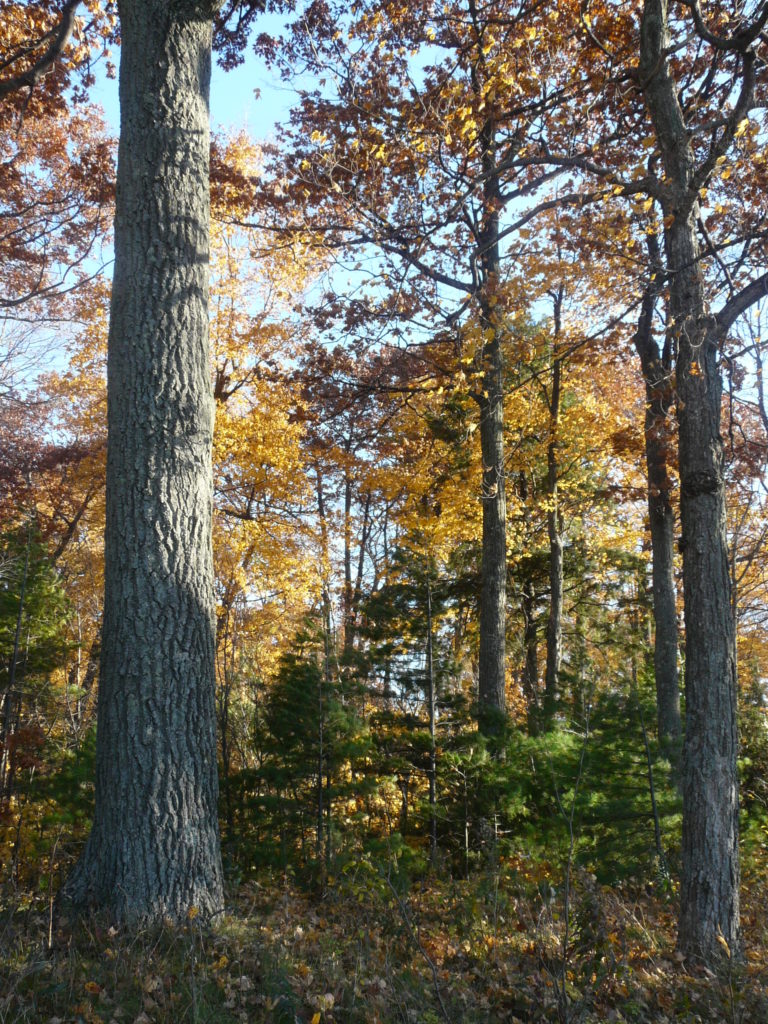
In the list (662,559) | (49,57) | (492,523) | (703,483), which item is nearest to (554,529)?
(662,559)

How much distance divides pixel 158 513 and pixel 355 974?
2.98m

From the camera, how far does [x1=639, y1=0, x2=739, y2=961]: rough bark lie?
543 cm

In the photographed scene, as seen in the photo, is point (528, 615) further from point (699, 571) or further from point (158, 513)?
point (158, 513)

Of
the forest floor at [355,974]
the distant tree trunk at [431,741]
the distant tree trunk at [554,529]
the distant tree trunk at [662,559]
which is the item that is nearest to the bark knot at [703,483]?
the forest floor at [355,974]

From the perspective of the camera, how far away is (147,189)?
5250mm

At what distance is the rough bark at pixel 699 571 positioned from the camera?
5.43 meters

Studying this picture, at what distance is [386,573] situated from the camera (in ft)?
34.8

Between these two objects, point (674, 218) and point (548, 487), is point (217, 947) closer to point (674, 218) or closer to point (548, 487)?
point (674, 218)

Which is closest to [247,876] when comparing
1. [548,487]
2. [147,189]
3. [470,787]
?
[470,787]

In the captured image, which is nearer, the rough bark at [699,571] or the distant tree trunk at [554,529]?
the rough bark at [699,571]

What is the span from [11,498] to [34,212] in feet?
24.4

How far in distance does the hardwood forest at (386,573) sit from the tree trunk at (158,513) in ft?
0.07

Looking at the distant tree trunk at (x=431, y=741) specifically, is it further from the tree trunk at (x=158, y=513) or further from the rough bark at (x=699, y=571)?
the tree trunk at (x=158, y=513)

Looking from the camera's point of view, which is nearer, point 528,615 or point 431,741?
point 431,741
